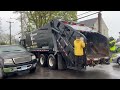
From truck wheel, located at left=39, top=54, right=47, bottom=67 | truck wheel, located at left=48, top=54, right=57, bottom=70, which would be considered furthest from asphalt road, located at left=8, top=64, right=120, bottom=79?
truck wheel, located at left=39, top=54, right=47, bottom=67

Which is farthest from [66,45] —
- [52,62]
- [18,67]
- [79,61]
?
[18,67]

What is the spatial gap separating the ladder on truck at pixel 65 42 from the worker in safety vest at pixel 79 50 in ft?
1.27

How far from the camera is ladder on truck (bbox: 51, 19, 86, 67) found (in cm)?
1034

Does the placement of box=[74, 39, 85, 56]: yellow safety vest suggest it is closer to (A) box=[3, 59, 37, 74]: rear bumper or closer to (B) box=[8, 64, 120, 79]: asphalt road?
(B) box=[8, 64, 120, 79]: asphalt road

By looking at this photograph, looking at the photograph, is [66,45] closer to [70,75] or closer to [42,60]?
[70,75]

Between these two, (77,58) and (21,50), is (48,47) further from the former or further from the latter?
(77,58)

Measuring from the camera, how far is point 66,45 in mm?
10703

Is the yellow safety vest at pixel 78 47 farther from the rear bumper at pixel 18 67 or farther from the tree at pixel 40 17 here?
the tree at pixel 40 17

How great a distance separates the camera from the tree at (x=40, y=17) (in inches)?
1187

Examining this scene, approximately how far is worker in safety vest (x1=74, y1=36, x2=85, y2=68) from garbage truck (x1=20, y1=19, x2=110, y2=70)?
25 cm

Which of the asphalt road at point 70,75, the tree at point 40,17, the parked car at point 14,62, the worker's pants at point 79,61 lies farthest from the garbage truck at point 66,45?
the tree at point 40,17

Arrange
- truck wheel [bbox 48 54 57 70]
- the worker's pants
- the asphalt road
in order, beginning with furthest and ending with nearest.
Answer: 1. truck wheel [bbox 48 54 57 70]
2. the worker's pants
3. the asphalt road
